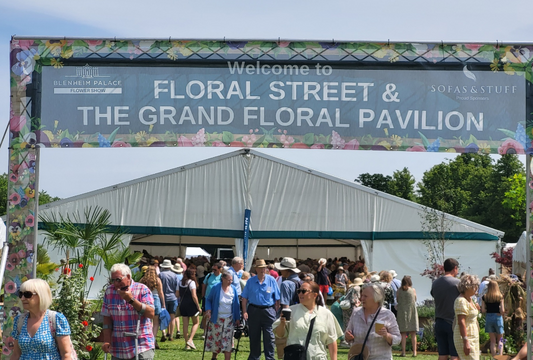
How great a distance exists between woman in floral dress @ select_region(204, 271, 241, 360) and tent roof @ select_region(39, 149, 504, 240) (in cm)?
1544

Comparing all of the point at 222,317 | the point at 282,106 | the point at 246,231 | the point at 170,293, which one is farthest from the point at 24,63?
the point at 246,231

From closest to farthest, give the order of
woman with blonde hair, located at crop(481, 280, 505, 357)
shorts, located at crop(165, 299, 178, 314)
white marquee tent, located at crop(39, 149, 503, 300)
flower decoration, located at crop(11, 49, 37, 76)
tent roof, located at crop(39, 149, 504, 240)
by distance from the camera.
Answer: flower decoration, located at crop(11, 49, 37, 76) < woman with blonde hair, located at crop(481, 280, 505, 357) < shorts, located at crop(165, 299, 178, 314) < white marquee tent, located at crop(39, 149, 503, 300) < tent roof, located at crop(39, 149, 504, 240)

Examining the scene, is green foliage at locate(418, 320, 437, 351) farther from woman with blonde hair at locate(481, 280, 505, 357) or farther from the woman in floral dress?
the woman in floral dress

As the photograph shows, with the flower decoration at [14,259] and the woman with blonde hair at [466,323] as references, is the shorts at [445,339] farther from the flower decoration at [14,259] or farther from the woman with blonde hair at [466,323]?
the flower decoration at [14,259]

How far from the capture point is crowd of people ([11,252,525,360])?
5.12m

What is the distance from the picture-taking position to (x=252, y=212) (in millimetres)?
27453

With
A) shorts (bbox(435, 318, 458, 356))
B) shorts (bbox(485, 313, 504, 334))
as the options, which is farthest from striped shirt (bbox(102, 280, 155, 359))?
shorts (bbox(485, 313, 504, 334))

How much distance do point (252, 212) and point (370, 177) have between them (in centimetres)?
6603

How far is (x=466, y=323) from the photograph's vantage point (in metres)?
8.17

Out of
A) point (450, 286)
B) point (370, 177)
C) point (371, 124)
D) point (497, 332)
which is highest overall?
point (370, 177)

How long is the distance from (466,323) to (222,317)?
4632mm

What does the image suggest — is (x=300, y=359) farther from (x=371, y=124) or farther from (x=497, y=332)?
(x=497, y=332)

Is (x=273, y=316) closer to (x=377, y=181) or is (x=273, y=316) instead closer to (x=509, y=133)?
(x=509, y=133)

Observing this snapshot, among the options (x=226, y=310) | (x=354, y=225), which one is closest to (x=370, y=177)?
(x=354, y=225)
